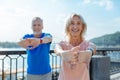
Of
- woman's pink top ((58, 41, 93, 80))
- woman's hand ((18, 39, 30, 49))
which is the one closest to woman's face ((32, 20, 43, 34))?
woman's hand ((18, 39, 30, 49))

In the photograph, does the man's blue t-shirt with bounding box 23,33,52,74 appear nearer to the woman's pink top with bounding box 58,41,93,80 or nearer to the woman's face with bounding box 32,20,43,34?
the woman's face with bounding box 32,20,43,34

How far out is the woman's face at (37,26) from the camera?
346cm

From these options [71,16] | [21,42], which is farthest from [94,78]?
[21,42]

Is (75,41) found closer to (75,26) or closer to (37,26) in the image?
(75,26)

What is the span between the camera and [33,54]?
346 cm

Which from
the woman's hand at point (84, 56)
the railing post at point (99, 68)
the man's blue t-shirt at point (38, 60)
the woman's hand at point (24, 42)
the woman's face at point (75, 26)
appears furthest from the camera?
the man's blue t-shirt at point (38, 60)

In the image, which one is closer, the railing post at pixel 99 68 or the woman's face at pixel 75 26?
the woman's face at pixel 75 26

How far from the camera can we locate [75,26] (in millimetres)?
2158

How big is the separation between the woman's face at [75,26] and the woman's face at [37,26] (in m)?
1.34

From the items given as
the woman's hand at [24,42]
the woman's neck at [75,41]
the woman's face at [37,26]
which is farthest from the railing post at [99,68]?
the woman's face at [37,26]

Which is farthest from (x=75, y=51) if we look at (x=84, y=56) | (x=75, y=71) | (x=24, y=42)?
(x=24, y=42)

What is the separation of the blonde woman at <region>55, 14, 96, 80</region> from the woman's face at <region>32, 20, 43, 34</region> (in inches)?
51.3

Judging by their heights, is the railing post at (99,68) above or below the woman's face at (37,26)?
below

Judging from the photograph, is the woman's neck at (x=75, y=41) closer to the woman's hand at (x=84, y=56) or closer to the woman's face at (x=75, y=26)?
the woman's face at (x=75, y=26)
